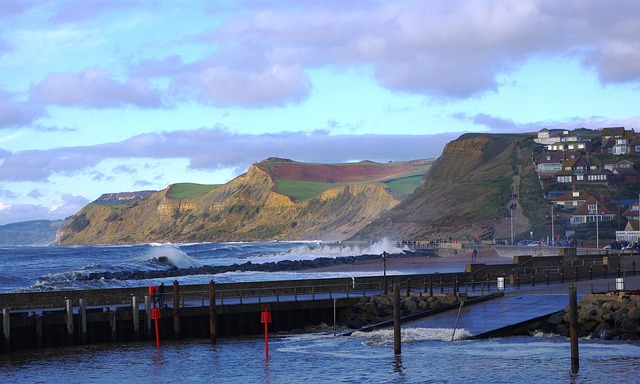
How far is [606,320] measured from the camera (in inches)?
1545

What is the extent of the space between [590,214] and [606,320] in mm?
127950

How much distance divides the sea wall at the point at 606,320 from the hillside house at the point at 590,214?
12340 centimetres

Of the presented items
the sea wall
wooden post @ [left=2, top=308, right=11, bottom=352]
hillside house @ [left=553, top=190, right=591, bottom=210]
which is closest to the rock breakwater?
the sea wall

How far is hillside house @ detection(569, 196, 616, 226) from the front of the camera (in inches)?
6388

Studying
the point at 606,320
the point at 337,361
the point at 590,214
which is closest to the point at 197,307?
the point at 337,361

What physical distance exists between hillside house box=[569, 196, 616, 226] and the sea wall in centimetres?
12340

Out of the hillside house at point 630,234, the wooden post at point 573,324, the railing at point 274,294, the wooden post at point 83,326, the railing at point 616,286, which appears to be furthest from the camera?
the hillside house at point 630,234

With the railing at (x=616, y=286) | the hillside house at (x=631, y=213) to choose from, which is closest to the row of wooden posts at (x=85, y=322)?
the railing at (x=616, y=286)

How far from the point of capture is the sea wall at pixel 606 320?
38.2m

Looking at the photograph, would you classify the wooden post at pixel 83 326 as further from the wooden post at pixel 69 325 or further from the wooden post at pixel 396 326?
the wooden post at pixel 396 326

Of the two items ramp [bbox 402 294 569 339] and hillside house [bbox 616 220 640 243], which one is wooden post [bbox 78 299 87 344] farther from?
hillside house [bbox 616 220 640 243]

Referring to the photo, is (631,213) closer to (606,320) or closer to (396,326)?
(606,320)

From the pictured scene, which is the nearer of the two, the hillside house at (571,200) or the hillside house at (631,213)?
the hillside house at (631,213)

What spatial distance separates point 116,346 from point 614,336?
20056 millimetres
